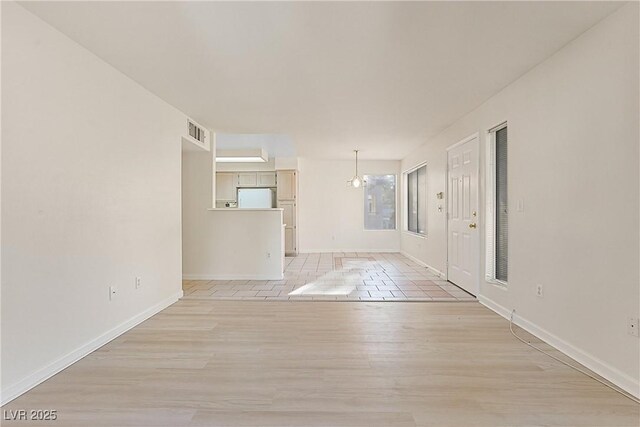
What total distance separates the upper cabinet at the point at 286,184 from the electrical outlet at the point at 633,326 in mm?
7118

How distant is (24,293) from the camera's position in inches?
85.4

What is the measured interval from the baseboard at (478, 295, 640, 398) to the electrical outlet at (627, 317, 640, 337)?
269 mm

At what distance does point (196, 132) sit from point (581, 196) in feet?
14.7

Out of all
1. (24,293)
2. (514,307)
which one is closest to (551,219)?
(514,307)

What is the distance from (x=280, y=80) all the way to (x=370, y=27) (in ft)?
3.90

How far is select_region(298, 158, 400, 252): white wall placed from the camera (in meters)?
9.12

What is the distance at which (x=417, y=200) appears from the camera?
779cm

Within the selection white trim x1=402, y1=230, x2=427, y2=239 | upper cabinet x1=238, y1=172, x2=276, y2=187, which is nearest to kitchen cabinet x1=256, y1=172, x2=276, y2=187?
upper cabinet x1=238, y1=172, x2=276, y2=187

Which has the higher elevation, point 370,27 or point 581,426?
point 370,27

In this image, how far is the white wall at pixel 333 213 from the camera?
9125 millimetres

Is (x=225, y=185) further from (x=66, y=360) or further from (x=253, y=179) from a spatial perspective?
(x=66, y=360)

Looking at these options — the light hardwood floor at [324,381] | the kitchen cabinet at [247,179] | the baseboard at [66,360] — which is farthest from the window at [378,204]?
the baseboard at [66,360]

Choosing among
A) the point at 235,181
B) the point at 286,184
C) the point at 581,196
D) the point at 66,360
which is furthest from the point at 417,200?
the point at 66,360

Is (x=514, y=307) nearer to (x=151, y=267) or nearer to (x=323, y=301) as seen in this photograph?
(x=323, y=301)
